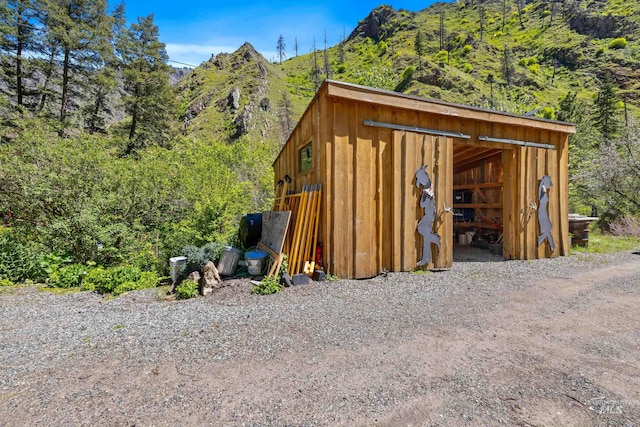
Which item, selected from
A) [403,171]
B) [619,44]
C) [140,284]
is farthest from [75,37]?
[619,44]

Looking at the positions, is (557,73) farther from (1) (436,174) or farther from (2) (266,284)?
(2) (266,284)

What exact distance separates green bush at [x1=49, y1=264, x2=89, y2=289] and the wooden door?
6228mm

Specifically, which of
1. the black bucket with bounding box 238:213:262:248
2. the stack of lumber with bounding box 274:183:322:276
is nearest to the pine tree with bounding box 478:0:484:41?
the black bucket with bounding box 238:213:262:248

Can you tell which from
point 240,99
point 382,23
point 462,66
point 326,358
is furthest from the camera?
point 382,23

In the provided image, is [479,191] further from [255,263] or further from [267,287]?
[267,287]

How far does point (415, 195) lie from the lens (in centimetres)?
569

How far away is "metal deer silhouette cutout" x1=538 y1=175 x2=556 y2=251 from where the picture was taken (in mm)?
7012

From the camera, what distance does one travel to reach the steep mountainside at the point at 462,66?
34.6 m

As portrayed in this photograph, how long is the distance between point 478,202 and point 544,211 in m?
2.39

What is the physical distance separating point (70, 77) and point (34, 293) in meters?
21.2

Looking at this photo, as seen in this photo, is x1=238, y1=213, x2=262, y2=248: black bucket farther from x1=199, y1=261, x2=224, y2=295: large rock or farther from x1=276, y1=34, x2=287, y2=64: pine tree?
x1=276, y1=34, x2=287, y2=64: pine tree

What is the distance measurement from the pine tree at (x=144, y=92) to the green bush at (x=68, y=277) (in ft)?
64.6

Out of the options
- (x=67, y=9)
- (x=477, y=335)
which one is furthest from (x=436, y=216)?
(x=67, y=9)

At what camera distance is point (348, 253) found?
17.1 feet
